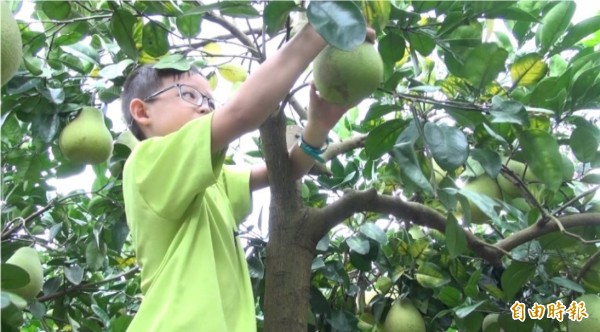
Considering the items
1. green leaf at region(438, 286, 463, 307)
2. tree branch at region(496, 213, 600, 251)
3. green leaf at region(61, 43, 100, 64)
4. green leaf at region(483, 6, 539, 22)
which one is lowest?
green leaf at region(438, 286, 463, 307)

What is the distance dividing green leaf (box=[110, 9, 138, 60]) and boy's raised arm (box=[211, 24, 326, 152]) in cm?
29

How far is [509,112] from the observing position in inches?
44.2

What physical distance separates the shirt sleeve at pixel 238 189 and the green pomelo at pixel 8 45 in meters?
0.56

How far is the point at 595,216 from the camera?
4.51 ft

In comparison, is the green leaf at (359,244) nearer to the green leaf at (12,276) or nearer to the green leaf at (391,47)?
the green leaf at (391,47)

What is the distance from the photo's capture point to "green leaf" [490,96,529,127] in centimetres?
111

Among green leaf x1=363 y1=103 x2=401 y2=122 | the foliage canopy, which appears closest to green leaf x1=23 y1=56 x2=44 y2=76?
the foliage canopy

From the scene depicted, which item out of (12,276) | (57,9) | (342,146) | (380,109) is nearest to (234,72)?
(342,146)

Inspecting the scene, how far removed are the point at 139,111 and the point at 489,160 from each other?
2.17 ft

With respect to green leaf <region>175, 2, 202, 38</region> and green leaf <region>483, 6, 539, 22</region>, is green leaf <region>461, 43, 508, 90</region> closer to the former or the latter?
green leaf <region>483, 6, 539, 22</region>

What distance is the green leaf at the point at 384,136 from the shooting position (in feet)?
4.18

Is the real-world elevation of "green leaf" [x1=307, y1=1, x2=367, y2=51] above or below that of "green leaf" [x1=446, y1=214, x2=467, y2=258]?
above

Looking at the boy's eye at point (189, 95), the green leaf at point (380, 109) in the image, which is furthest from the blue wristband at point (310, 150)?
the boy's eye at point (189, 95)

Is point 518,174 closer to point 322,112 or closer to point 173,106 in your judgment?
point 322,112
